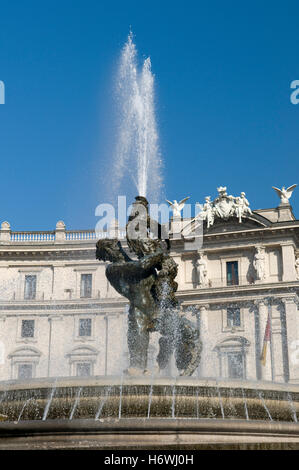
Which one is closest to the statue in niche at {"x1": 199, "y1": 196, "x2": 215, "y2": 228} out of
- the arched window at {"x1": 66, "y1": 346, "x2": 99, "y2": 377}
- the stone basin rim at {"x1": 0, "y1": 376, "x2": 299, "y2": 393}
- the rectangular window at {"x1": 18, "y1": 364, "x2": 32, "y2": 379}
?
the arched window at {"x1": 66, "y1": 346, "x2": 99, "y2": 377}

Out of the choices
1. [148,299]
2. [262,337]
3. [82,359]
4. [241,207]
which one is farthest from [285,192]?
[148,299]

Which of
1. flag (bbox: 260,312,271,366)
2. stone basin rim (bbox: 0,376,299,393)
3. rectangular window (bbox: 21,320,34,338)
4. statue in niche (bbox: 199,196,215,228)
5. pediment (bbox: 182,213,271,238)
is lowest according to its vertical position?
stone basin rim (bbox: 0,376,299,393)

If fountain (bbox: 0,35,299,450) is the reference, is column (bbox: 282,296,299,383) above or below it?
above

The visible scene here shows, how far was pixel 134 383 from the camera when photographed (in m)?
9.85

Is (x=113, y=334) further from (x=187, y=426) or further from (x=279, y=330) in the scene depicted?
(x=187, y=426)

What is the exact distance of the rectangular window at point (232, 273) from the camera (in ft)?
152

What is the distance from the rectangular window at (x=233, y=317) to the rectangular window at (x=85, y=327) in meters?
9.44

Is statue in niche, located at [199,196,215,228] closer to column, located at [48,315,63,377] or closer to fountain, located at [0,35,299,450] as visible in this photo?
column, located at [48,315,63,377]

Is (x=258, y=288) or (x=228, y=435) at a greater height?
(x=258, y=288)

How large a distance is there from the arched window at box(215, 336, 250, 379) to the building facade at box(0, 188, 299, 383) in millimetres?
63

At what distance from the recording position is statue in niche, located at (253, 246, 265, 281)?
1770 inches

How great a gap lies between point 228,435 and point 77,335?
40222 mm
